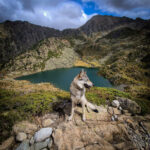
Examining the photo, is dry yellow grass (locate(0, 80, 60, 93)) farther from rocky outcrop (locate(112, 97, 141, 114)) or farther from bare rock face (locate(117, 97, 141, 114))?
bare rock face (locate(117, 97, 141, 114))

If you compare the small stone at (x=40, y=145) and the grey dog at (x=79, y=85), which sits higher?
the grey dog at (x=79, y=85)

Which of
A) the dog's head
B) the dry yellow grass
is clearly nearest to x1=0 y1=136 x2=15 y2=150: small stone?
the dog's head

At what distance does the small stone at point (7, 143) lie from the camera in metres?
2.80

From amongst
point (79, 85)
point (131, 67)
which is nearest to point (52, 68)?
point (131, 67)

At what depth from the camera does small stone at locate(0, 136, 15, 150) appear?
9.17 ft

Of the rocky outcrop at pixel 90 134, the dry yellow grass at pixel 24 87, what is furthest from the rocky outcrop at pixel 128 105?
the dry yellow grass at pixel 24 87

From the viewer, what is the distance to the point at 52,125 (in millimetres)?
3551

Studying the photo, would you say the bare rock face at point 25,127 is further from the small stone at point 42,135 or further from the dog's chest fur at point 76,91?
the dog's chest fur at point 76,91

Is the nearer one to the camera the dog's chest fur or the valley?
the dog's chest fur

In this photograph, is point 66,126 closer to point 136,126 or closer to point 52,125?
point 52,125

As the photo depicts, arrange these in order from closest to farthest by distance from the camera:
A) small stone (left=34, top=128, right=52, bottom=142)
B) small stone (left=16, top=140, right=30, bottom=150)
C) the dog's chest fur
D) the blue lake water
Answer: small stone (left=16, top=140, right=30, bottom=150) < small stone (left=34, top=128, right=52, bottom=142) < the dog's chest fur < the blue lake water

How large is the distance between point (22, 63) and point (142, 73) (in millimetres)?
81892

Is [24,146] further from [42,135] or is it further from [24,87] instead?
[24,87]

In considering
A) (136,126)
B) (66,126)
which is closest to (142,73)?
(136,126)
